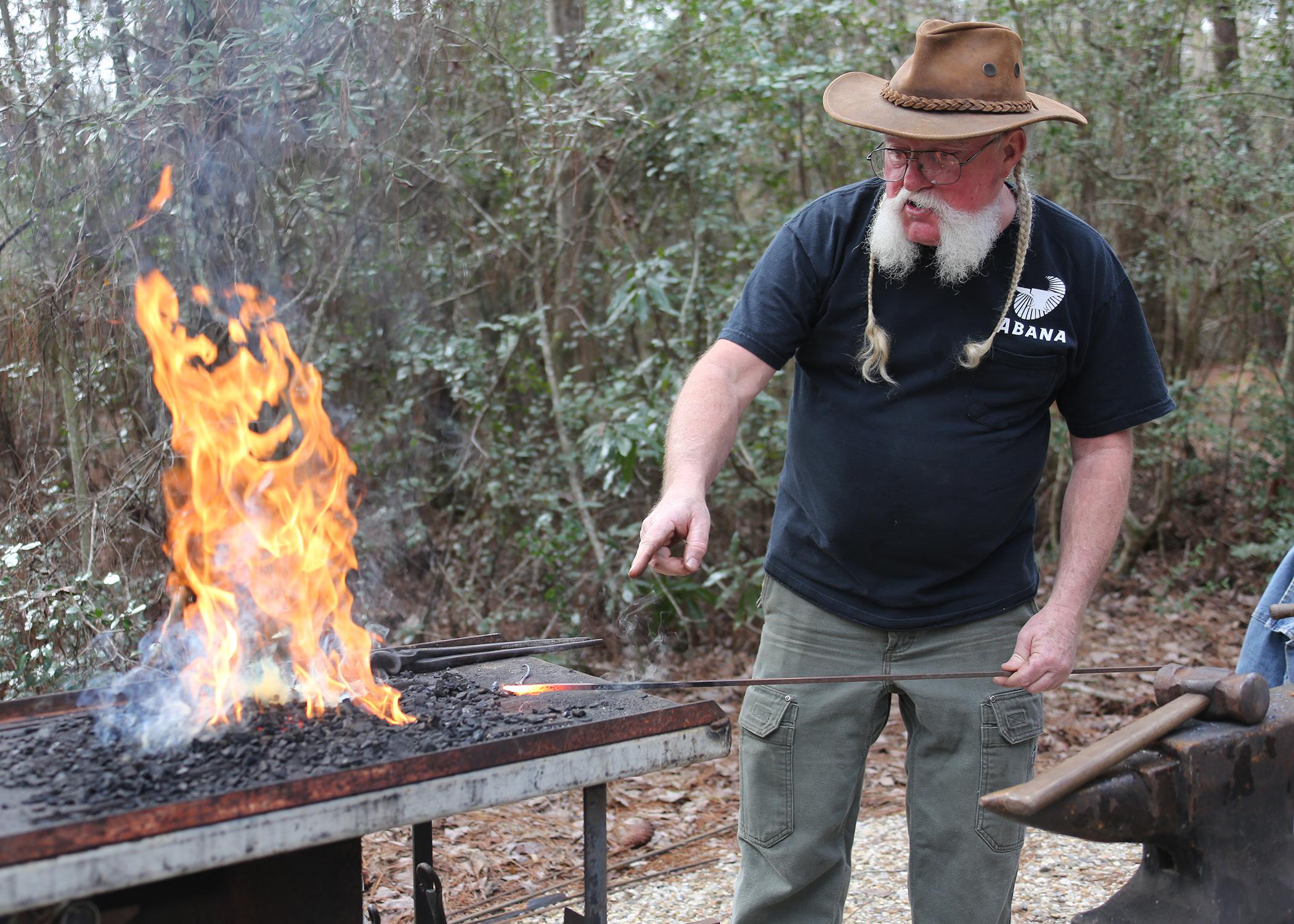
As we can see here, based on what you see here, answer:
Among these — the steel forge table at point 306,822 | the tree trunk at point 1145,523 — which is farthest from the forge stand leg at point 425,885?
the tree trunk at point 1145,523

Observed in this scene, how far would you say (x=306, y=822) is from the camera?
182cm

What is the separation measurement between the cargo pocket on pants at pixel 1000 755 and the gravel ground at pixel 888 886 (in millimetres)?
1266

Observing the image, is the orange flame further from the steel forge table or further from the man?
the man

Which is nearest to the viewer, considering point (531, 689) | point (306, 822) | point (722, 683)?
point (306, 822)

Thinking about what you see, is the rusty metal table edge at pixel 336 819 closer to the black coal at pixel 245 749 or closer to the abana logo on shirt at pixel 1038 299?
the black coal at pixel 245 749

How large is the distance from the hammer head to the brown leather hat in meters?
1.31

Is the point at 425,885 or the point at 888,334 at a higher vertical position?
the point at 888,334

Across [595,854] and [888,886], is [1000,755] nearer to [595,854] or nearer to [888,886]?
[595,854]

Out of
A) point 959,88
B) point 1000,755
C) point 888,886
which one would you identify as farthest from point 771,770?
point 959,88

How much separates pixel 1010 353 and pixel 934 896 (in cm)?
136

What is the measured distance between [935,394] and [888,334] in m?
0.19

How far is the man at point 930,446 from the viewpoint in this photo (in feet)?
8.85

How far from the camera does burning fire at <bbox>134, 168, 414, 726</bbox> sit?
248 centimetres

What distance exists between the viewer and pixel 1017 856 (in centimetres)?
277
